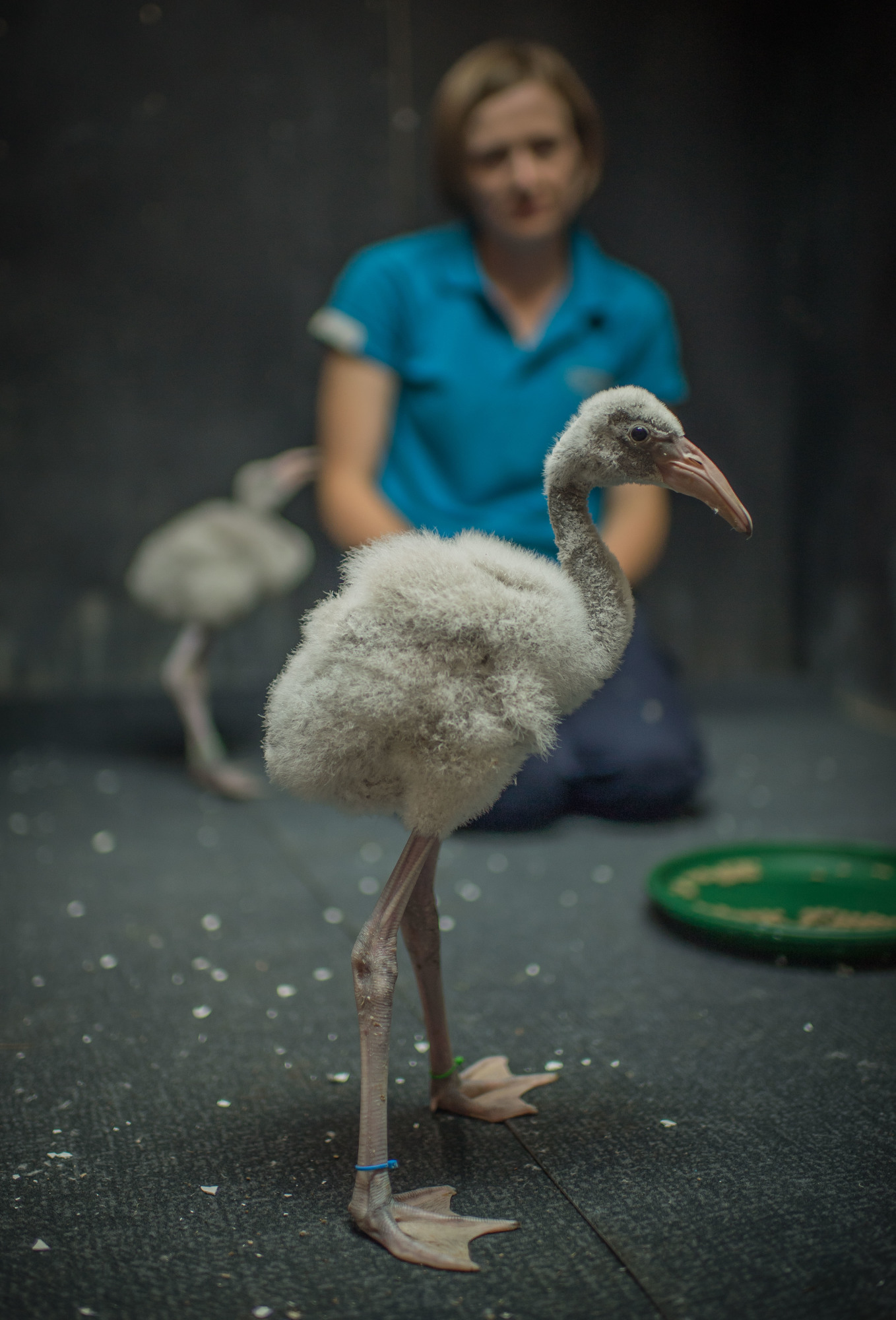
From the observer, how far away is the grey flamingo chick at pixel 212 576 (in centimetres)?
292

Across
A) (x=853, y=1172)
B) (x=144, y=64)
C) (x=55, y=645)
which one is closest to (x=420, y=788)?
(x=853, y=1172)

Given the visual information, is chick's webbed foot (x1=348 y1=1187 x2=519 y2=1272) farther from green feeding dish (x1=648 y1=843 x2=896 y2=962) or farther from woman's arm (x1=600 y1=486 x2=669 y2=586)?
woman's arm (x1=600 y1=486 x2=669 y2=586)

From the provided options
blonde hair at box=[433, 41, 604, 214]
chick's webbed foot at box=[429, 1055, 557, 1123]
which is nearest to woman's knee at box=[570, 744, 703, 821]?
chick's webbed foot at box=[429, 1055, 557, 1123]

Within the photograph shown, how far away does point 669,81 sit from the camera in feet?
12.7

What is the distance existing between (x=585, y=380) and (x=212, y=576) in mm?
1130

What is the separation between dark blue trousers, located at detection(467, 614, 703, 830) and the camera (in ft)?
8.14

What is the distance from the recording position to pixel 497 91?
2.43m

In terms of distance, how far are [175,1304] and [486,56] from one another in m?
2.55

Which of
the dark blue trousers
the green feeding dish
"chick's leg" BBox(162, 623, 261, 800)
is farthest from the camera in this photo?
"chick's leg" BBox(162, 623, 261, 800)

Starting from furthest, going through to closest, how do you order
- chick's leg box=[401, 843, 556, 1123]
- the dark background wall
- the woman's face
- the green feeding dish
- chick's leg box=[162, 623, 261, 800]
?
1. the dark background wall
2. chick's leg box=[162, 623, 261, 800]
3. the woman's face
4. the green feeding dish
5. chick's leg box=[401, 843, 556, 1123]

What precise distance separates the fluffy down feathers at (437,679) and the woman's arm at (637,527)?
1.46 m

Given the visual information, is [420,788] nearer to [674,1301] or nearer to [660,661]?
[674,1301]

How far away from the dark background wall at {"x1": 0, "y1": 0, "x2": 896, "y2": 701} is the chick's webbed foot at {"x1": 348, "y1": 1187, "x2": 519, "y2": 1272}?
2843 mm

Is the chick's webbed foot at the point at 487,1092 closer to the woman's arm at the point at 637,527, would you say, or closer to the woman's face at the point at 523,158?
the woman's arm at the point at 637,527
